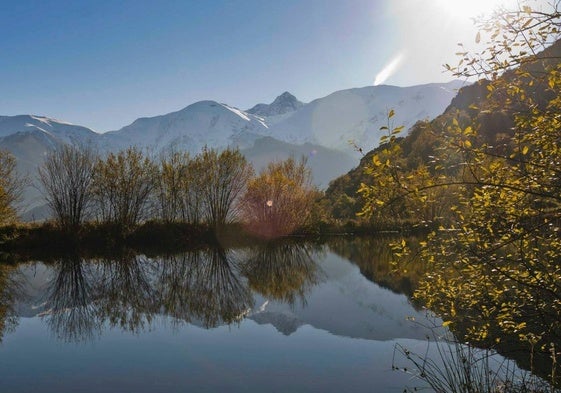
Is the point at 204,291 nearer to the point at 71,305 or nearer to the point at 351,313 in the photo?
the point at 71,305

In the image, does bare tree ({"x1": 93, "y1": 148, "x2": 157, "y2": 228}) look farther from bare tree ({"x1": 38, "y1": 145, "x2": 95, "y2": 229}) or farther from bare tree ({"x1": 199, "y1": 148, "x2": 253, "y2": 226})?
bare tree ({"x1": 199, "y1": 148, "x2": 253, "y2": 226})

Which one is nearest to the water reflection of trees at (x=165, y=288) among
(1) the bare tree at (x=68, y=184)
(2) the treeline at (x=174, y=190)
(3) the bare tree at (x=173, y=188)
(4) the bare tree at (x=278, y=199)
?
(1) the bare tree at (x=68, y=184)

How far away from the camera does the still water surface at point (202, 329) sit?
6.63m

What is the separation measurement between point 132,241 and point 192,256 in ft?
17.5

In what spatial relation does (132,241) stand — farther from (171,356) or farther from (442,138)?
(442,138)

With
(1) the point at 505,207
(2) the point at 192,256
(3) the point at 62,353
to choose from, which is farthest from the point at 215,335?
(2) the point at 192,256

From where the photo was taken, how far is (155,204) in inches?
985

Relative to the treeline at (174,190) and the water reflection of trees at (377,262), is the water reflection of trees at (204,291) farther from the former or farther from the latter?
the treeline at (174,190)

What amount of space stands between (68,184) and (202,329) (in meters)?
17.4

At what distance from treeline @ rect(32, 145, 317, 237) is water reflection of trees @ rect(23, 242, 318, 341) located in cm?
480

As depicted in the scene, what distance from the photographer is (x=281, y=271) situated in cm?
1625

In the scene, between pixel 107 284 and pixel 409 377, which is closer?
pixel 409 377

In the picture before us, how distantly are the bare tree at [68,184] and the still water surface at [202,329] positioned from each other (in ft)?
20.0

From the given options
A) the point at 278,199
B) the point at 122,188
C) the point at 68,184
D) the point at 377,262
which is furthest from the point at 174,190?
the point at 377,262
